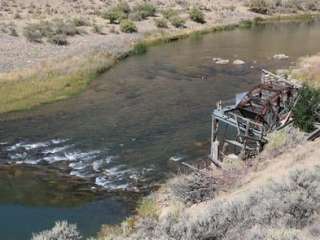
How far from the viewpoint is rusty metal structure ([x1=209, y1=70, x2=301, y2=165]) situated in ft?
84.9

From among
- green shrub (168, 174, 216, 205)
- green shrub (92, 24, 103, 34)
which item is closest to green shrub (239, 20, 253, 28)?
green shrub (92, 24, 103, 34)

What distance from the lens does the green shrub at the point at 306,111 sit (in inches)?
1021

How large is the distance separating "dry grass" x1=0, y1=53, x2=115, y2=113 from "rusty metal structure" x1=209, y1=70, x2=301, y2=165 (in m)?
14.9

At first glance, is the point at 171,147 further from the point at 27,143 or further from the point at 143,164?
the point at 27,143

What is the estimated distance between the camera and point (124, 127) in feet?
110

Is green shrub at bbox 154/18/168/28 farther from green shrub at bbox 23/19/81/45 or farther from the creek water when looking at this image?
the creek water

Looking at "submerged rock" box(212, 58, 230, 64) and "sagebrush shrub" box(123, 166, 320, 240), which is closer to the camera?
"sagebrush shrub" box(123, 166, 320, 240)

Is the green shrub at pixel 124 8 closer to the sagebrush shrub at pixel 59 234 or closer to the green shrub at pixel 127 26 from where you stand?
the green shrub at pixel 127 26

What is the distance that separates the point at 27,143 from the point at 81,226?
10.3 metres

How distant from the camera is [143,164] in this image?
91.1ft

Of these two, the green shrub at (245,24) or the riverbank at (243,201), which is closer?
the riverbank at (243,201)

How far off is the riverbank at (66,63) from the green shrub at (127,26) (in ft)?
2.90

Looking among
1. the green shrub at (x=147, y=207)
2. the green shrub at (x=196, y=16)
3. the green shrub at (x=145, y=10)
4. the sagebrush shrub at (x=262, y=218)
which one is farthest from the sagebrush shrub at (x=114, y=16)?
the sagebrush shrub at (x=262, y=218)

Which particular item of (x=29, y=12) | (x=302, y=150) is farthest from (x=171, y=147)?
(x=29, y=12)
